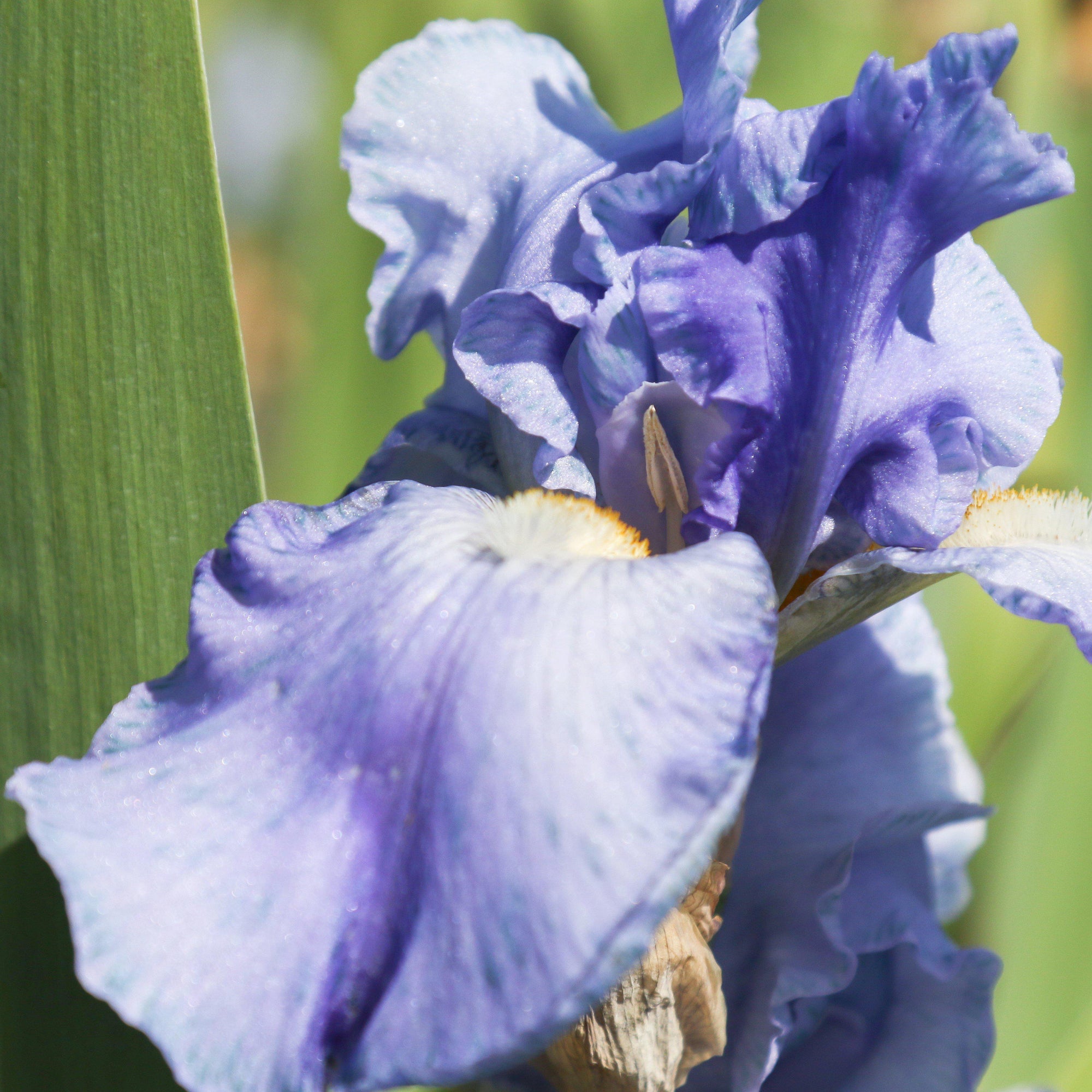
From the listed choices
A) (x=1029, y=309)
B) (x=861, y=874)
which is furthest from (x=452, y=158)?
(x=1029, y=309)

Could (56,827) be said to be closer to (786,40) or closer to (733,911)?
(733,911)

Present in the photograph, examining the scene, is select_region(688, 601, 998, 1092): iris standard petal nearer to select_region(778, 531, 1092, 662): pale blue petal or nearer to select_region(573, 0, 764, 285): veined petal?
select_region(778, 531, 1092, 662): pale blue petal

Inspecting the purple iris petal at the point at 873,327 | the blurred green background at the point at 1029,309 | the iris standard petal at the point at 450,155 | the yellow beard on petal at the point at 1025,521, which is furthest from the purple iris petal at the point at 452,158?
the blurred green background at the point at 1029,309

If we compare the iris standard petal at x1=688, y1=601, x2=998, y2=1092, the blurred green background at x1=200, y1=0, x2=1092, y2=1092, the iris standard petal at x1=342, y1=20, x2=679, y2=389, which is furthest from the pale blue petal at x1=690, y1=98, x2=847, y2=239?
the blurred green background at x1=200, y1=0, x2=1092, y2=1092

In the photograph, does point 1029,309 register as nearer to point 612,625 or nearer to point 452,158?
point 452,158

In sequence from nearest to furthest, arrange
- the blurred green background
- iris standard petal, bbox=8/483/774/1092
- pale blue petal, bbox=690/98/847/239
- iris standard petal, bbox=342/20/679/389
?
iris standard petal, bbox=8/483/774/1092, pale blue petal, bbox=690/98/847/239, iris standard petal, bbox=342/20/679/389, the blurred green background

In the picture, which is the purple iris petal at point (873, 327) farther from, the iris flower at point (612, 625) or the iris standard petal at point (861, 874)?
the iris standard petal at point (861, 874)

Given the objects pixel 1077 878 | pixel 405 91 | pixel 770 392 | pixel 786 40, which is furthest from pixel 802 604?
pixel 786 40
